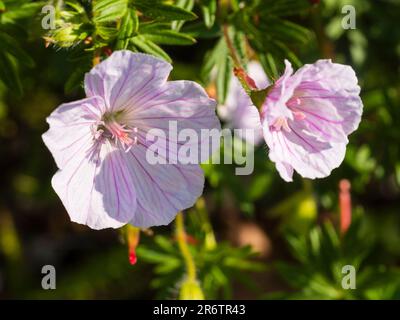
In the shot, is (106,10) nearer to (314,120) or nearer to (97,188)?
(97,188)

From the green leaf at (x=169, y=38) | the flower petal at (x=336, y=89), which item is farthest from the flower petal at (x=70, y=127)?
the flower petal at (x=336, y=89)

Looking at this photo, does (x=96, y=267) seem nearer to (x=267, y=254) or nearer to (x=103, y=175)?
(x=267, y=254)

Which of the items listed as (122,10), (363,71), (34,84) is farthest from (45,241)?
(122,10)

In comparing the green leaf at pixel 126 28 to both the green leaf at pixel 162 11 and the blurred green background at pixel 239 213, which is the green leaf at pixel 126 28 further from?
the blurred green background at pixel 239 213

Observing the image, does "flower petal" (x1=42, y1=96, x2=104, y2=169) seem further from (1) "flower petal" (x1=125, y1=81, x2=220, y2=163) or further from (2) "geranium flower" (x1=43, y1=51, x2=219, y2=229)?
(1) "flower petal" (x1=125, y1=81, x2=220, y2=163)

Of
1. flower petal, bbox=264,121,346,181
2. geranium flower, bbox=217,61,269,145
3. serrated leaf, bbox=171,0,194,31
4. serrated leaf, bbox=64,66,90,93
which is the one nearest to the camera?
flower petal, bbox=264,121,346,181

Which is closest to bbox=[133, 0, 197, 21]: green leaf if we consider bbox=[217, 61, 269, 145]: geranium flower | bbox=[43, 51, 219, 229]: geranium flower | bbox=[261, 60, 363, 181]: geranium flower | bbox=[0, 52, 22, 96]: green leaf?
bbox=[43, 51, 219, 229]: geranium flower
